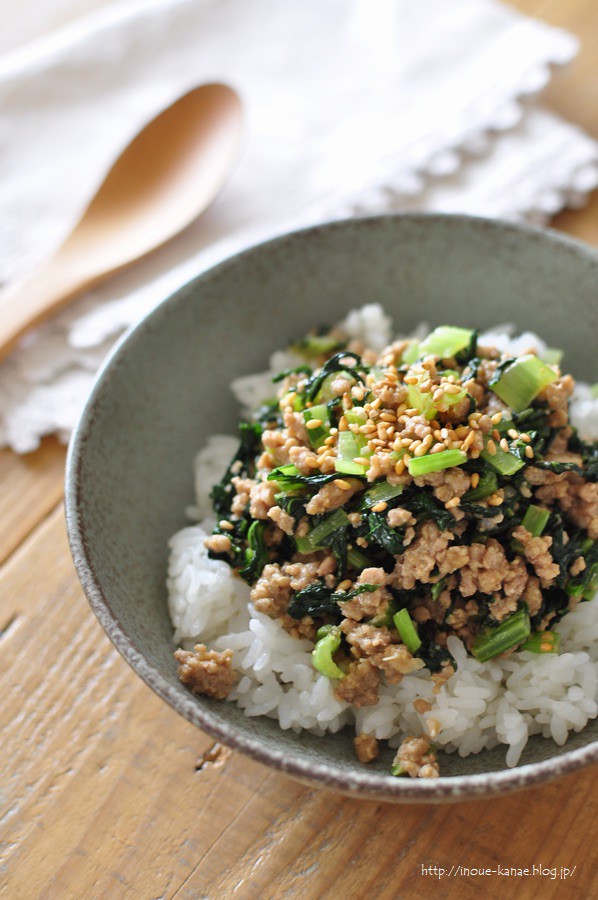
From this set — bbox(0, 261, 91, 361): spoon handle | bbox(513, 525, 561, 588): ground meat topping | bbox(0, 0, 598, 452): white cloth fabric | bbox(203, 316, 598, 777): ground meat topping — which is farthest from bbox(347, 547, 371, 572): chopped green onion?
bbox(0, 261, 91, 361): spoon handle

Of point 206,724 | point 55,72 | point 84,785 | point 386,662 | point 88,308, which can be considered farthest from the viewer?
point 55,72

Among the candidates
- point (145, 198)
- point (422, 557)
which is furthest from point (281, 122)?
point (422, 557)

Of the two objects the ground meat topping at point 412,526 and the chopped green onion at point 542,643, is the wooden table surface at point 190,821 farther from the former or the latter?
the chopped green onion at point 542,643

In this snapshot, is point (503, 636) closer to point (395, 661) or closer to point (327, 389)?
point (395, 661)

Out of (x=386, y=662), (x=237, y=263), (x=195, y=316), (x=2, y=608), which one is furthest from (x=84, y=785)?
(x=237, y=263)

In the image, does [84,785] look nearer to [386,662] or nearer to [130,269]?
[386,662]
